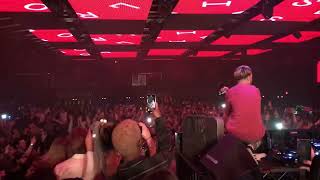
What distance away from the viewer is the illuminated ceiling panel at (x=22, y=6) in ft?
23.3

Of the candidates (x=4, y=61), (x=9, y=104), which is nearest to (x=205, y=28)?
(x=4, y=61)

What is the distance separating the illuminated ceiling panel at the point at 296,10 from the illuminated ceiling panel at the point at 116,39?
13.0ft

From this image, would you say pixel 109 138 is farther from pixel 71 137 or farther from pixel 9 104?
pixel 9 104

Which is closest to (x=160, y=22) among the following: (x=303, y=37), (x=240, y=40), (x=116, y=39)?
(x=116, y=39)

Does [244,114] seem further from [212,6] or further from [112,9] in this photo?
[112,9]

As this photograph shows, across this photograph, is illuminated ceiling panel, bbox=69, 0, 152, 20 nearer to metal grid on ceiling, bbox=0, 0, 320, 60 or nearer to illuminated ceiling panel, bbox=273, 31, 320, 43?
metal grid on ceiling, bbox=0, 0, 320, 60

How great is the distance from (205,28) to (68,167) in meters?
7.39

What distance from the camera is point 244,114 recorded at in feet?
14.5

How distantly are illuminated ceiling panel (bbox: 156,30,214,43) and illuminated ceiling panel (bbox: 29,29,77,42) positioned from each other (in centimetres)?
270

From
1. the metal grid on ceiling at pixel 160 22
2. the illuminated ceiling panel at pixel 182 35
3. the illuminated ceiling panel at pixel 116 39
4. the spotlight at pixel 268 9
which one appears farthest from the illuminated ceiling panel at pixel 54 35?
the spotlight at pixel 268 9

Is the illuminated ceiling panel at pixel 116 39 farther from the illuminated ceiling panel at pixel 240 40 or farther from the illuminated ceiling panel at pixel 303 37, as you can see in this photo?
the illuminated ceiling panel at pixel 303 37

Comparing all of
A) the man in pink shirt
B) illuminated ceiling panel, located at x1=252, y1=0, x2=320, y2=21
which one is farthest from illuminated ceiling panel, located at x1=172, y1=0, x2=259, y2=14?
the man in pink shirt

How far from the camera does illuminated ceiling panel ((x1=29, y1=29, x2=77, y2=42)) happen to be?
10.6 meters

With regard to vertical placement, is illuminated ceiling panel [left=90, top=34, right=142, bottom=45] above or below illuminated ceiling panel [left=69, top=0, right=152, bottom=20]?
below
